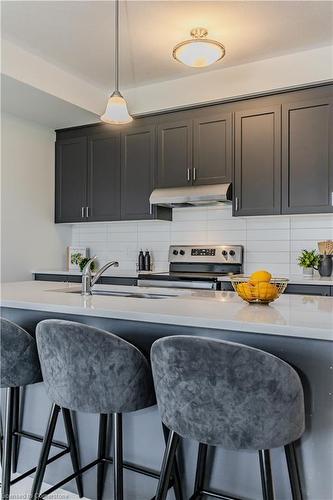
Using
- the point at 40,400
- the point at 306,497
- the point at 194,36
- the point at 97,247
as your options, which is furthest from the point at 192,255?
the point at 306,497

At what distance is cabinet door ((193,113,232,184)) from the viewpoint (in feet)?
11.9

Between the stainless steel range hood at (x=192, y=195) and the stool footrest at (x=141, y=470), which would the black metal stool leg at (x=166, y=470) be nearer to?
the stool footrest at (x=141, y=470)

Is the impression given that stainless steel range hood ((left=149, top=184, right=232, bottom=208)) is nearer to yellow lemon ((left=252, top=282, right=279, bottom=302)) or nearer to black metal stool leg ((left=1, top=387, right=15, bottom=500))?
yellow lemon ((left=252, top=282, right=279, bottom=302))

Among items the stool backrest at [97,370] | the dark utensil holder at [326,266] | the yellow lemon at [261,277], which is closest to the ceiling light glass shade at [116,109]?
the yellow lemon at [261,277]

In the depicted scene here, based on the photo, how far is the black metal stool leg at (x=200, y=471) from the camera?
5.17 feet

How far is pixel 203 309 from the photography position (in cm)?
163

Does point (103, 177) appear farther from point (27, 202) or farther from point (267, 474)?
point (267, 474)

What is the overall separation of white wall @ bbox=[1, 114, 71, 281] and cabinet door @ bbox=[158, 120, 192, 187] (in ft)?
4.31

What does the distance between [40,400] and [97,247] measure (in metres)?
2.70

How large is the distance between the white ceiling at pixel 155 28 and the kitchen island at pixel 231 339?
188cm

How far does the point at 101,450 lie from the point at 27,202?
116 inches

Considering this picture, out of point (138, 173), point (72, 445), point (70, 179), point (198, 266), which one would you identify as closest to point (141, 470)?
point (72, 445)

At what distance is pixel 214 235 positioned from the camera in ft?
13.3

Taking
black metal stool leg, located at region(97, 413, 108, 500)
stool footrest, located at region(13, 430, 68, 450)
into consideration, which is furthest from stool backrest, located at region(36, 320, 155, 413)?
stool footrest, located at region(13, 430, 68, 450)
